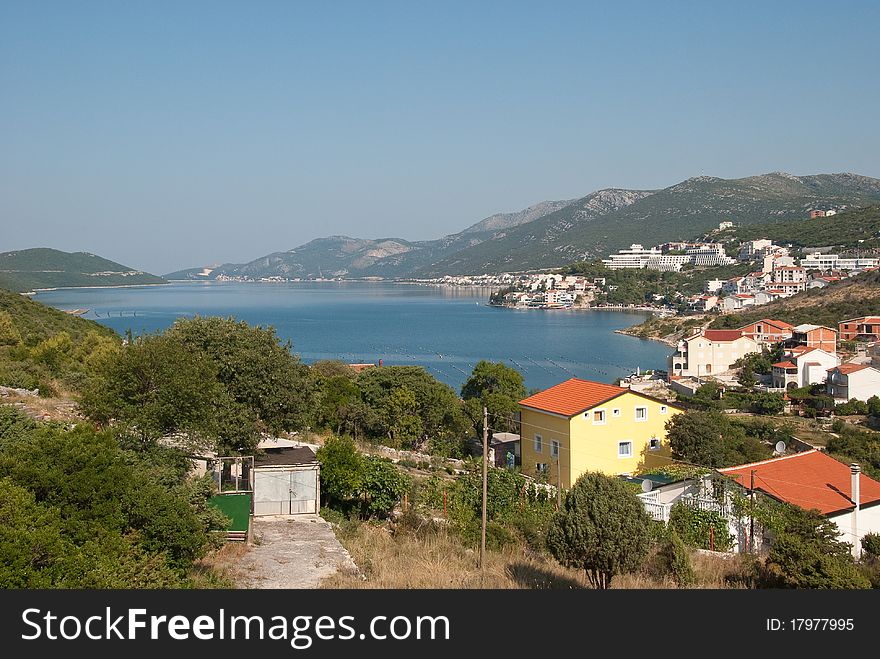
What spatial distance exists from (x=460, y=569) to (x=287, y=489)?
3190 millimetres

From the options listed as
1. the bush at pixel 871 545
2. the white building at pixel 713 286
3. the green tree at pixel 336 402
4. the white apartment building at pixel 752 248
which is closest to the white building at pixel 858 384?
the green tree at pixel 336 402

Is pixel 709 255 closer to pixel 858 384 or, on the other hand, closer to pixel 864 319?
pixel 864 319

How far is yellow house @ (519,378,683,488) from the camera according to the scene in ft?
38.7

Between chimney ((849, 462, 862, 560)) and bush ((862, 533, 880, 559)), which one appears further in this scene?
chimney ((849, 462, 862, 560))

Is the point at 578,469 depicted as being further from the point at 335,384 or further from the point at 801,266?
the point at 801,266

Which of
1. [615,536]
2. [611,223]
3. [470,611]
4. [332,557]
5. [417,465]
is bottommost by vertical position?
[417,465]

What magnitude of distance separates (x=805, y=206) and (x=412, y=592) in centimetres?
15113

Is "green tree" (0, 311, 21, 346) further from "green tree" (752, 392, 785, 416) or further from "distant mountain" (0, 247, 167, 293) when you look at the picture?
"distant mountain" (0, 247, 167, 293)

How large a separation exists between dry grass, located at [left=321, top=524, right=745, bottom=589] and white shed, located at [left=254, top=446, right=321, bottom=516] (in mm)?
1099

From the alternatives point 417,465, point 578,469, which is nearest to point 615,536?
point 578,469

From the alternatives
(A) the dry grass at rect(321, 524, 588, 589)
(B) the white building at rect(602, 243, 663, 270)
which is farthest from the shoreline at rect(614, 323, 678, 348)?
(B) the white building at rect(602, 243, 663, 270)

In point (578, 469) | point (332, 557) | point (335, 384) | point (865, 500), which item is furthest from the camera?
point (335, 384)

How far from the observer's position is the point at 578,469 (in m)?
11.7

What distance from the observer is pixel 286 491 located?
7.91 metres
